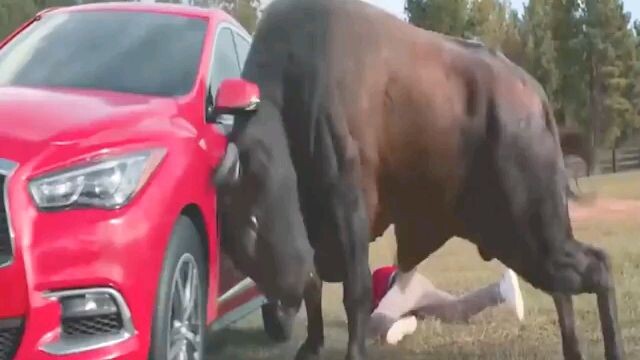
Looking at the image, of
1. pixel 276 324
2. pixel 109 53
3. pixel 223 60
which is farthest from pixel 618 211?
pixel 109 53

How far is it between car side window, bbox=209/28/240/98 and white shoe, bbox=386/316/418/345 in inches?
73.6

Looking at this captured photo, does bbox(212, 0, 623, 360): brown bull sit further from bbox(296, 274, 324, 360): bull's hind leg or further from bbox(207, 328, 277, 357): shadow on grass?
bbox(207, 328, 277, 357): shadow on grass

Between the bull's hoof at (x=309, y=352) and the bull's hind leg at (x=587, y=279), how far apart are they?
1315 millimetres

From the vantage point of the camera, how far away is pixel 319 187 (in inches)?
233

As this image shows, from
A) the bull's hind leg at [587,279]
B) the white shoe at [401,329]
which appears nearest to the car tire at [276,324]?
the white shoe at [401,329]

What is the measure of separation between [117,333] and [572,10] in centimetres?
4803

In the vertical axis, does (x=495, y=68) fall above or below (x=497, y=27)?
above

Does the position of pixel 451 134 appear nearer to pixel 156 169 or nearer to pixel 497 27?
pixel 156 169

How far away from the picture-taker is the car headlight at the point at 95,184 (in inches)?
167

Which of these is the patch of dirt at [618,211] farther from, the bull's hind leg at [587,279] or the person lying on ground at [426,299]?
the bull's hind leg at [587,279]

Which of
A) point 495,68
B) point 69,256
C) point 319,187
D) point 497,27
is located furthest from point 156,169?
point 497,27

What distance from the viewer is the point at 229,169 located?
17.4ft

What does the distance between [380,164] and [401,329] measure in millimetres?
1566

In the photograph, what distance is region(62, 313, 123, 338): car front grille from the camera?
14.1 ft
